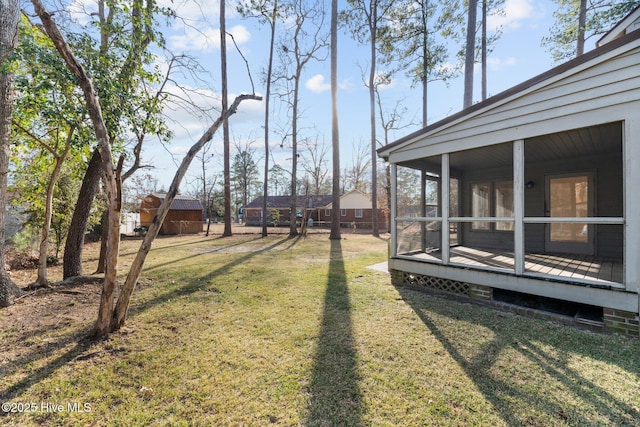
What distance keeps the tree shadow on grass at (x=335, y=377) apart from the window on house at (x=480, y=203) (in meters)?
5.46

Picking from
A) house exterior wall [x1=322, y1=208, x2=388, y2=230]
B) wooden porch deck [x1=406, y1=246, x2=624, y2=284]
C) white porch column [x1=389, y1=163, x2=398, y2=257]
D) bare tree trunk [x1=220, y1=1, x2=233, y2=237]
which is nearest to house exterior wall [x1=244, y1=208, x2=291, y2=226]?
house exterior wall [x1=322, y1=208, x2=388, y2=230]

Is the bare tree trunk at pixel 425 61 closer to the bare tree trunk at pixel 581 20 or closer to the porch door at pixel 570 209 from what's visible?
the bare tree trunk at pixel 581 20

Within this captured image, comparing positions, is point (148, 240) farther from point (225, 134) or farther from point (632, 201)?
point (225, 134)

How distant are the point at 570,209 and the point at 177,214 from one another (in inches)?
822

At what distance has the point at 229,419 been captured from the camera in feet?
6.54

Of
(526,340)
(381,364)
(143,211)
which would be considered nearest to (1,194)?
(381,364)

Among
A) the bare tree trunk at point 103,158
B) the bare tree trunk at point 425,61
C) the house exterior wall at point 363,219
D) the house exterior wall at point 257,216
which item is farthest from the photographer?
the house exterior wall at point 257,216

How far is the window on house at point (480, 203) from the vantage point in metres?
7.63

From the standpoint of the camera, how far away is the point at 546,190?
671cm

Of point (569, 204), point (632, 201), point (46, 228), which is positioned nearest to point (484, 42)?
point (569, 204)

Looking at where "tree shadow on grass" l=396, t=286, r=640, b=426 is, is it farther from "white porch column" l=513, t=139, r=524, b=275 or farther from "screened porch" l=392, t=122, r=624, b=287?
"screened porch" l=392, t=122, r=624, b=287

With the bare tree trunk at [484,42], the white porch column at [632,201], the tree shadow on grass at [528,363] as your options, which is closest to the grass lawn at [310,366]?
the tree shadow on grass at [528,363]

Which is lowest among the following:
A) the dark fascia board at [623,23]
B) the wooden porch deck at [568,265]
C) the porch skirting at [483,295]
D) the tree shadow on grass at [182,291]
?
the tree shadow on grass at [182,291]

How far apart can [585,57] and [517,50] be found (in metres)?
10.1
